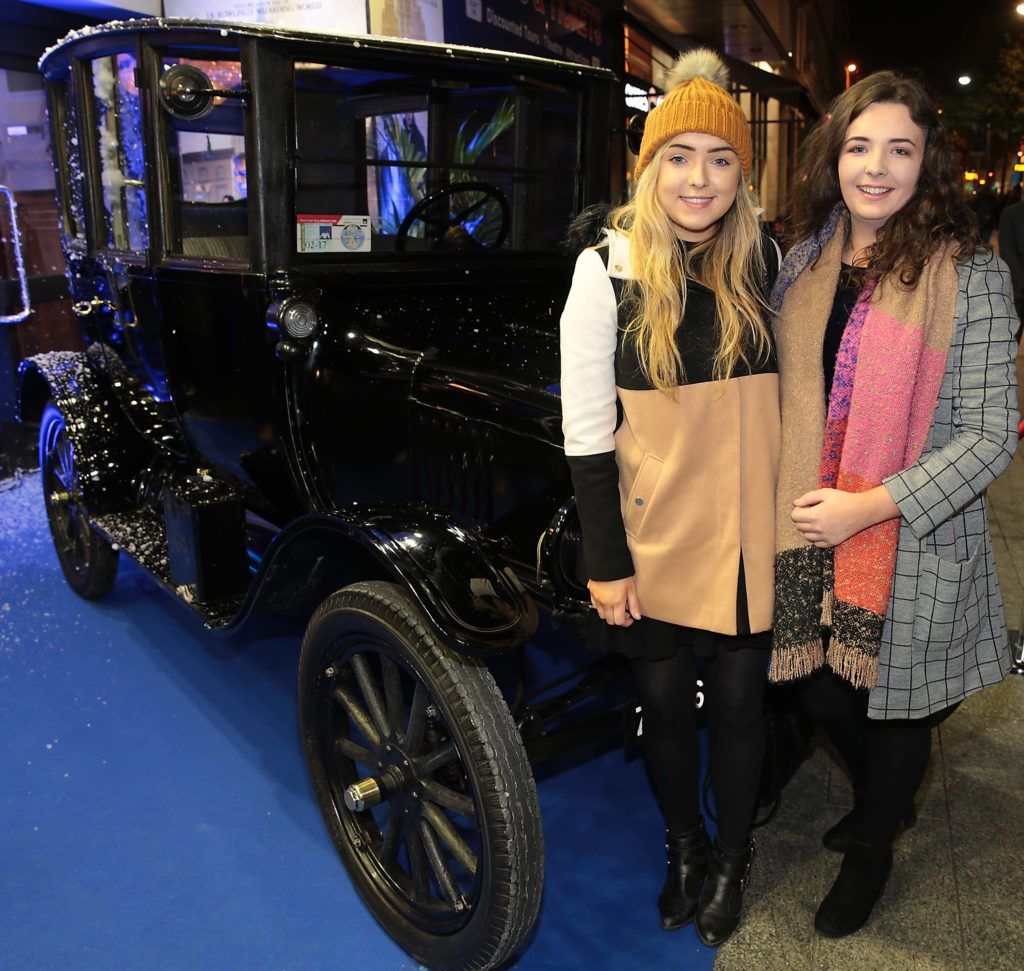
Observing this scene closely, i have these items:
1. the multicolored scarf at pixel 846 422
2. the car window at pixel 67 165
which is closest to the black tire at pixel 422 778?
the multicolored scarf at pixel 846 422

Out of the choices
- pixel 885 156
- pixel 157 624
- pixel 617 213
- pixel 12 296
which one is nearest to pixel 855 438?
pixel 885 156

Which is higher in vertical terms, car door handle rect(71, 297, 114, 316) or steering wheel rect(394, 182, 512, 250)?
steering wheel rect(394, 182, 512, 250)

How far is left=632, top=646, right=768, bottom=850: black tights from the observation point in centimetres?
198

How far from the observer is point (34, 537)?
481 centimetres

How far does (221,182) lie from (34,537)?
2.11 meters

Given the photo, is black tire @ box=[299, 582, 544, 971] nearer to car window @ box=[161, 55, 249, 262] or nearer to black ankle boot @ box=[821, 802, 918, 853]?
black ankle boot @ box=[821, 802, 918, 853]

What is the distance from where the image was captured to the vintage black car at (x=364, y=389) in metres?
2.04

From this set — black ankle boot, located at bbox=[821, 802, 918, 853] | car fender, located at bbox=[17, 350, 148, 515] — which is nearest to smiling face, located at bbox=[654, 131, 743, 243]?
black ankle boot, located at bbox=[821, 802, 918, 853]

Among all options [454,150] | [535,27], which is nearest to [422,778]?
[454,150]

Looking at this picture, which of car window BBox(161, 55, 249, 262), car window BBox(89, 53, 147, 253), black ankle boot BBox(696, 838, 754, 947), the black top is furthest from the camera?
car window BBox(89, 53, 147, 253)

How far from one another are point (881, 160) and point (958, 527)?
69cm

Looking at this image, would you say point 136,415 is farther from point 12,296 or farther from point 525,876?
point 12,296

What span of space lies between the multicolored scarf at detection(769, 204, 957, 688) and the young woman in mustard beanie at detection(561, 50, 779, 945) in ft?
0.15

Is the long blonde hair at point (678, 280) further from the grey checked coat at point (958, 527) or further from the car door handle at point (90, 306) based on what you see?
the car door handle at point (90, 306)
